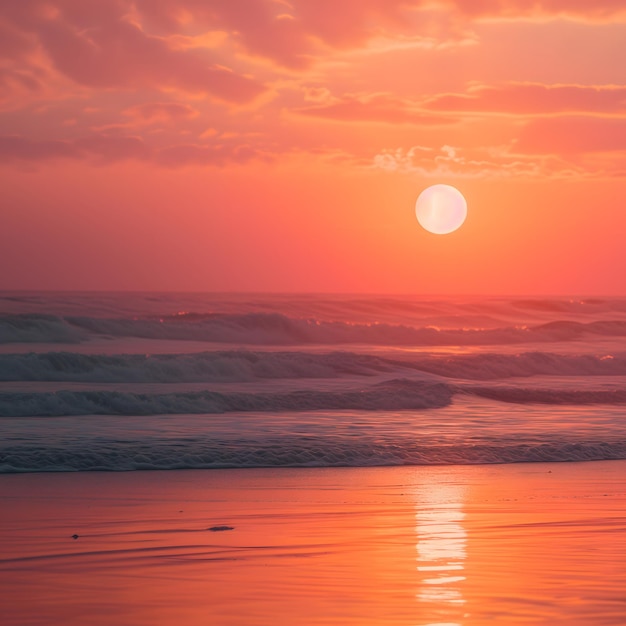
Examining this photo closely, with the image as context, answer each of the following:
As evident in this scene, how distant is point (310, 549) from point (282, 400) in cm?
1099

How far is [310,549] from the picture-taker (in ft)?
23.7

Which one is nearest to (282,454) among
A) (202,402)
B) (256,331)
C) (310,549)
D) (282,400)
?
(310,549)

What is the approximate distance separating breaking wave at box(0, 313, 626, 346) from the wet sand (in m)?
27.9

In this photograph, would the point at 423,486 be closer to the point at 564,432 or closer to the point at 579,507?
the point at 579,507

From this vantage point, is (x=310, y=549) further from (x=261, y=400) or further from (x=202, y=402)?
(x=261, y=400)

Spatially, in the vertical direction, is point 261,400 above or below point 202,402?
above

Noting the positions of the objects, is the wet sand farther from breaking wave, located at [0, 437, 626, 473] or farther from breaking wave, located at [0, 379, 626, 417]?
breaking wave, located at [0, 379, 626, 417]

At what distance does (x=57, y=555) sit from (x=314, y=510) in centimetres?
268

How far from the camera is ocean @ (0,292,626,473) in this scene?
12367 millimetres

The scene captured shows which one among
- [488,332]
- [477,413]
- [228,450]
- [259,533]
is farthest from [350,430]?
[488,332]

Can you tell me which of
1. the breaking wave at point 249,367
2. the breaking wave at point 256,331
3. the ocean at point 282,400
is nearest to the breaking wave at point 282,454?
the ocean at point 282,400

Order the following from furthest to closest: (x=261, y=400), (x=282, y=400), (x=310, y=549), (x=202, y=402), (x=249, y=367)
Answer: (x=249, y=367) < (x=282, y=400) < (x=261, y=400) < (x=202, y=402) < (x=310, y=549)

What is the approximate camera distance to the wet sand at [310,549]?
5621mm

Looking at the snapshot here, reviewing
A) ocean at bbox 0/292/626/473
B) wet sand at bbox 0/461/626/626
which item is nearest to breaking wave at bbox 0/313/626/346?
ocean at bbox 0/292/626/473
